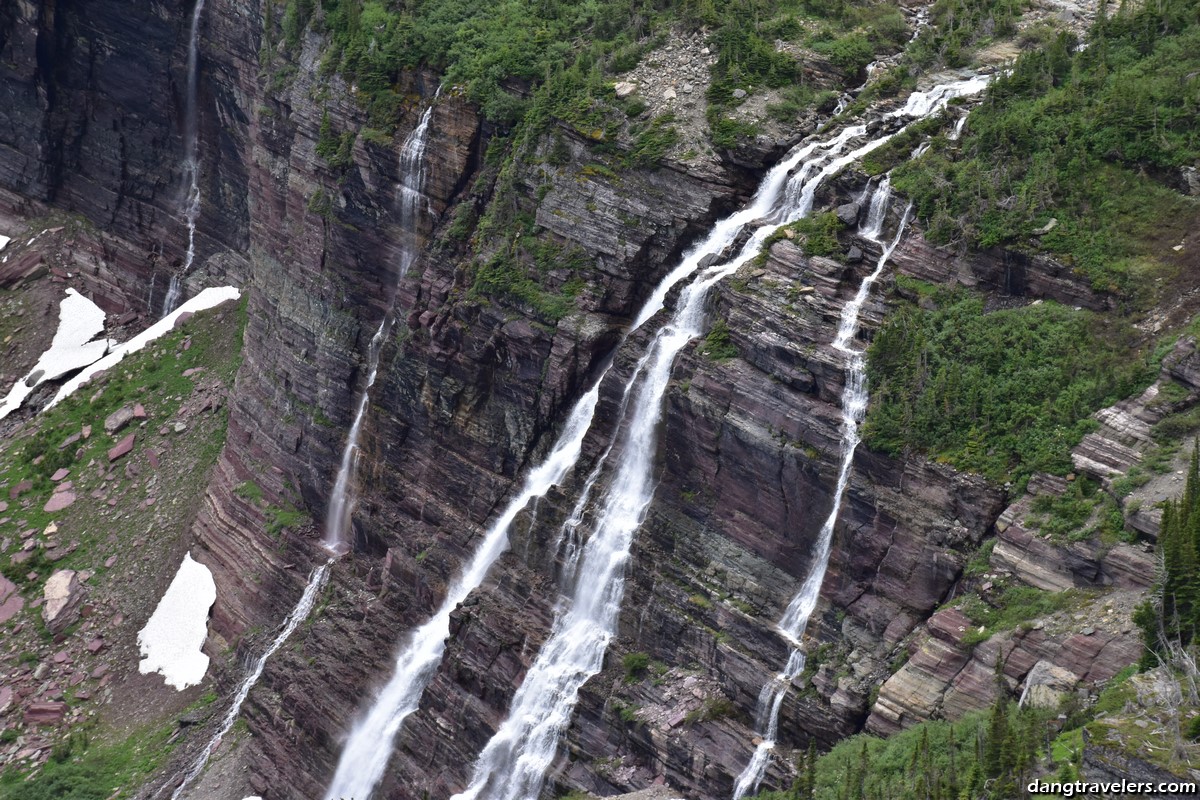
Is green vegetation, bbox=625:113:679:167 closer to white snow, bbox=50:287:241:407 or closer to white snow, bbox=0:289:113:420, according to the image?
white snow, bbox=50:287:241:407

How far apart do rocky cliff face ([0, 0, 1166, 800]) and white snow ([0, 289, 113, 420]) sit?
692cm

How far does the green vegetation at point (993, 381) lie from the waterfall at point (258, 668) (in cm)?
2564

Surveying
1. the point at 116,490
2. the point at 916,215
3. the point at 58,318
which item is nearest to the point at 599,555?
the point at 916,215

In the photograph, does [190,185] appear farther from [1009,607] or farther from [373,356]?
[1009,607]

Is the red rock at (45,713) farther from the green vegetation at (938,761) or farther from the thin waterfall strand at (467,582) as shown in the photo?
the green vegetation at (938,761)

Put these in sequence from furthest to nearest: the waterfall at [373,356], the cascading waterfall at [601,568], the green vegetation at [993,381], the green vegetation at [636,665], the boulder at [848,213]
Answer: the waterfall at [373,356] → the cascading waterfall at [601,568] → the boulder at [848,213] → the green vegetation at [636,665] → the green vegetation at [993,381]

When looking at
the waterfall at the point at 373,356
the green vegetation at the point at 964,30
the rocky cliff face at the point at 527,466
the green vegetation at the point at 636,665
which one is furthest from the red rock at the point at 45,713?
the green vegetation at the point at 964,30

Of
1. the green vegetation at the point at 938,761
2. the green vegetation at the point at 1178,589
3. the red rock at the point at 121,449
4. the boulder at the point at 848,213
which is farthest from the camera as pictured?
the red rock at the point at 121,449

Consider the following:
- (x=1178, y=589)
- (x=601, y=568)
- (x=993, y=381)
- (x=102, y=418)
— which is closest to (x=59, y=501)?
(x=102, y=418)

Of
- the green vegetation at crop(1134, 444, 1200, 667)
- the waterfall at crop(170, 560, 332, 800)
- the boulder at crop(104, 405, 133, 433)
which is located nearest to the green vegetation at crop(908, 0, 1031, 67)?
the green vegetation at crop(1134, 444, 1200, 667)

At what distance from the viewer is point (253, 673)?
173 feet

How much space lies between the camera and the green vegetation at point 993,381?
114 feet

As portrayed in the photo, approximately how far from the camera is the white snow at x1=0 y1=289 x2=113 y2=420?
67.8 m

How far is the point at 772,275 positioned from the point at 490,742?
17.0m
